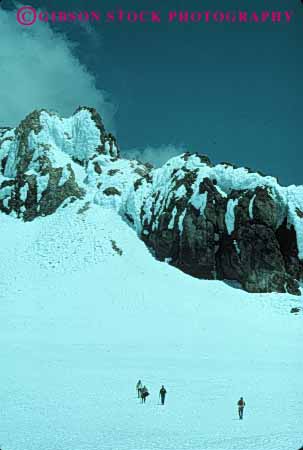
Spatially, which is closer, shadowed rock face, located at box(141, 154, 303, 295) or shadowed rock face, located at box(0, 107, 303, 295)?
shadowed rock face, located at box(141, 154, 303, 295)

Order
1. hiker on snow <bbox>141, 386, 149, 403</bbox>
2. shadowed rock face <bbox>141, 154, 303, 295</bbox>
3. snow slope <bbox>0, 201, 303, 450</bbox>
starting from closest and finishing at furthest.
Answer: snow slope <bbox>0, 201, 303, 450</bbox>, hiker on snow <bbox>141, 386, 149, 403</bbox>, shadowed rock face <bbox>141, 154, 303, 295</bbox>

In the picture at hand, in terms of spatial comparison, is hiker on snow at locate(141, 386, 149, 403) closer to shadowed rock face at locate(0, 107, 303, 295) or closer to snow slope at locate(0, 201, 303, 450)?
snow slope at locate(0, 201, 303, 450)

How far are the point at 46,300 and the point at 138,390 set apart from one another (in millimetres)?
23057

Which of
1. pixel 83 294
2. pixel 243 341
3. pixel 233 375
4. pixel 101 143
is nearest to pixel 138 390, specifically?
pixel 233 375

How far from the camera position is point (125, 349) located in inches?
1241

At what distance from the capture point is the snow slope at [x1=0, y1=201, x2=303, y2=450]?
16.7 metres

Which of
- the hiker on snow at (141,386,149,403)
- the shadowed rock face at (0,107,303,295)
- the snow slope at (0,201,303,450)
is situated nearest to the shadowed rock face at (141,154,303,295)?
the shadowed rock face at (0,107,303,295)

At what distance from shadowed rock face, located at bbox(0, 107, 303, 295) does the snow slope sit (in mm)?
2481

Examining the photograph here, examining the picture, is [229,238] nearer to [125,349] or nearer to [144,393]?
[125,349]

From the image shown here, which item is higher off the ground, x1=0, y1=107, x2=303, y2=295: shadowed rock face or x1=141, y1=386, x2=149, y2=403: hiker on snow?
x1=0, y1=107, x2=303, y2=295: shadowed rock face

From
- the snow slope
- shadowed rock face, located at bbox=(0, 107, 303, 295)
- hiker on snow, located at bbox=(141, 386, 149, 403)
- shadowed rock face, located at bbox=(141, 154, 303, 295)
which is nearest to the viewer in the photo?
the snow slope

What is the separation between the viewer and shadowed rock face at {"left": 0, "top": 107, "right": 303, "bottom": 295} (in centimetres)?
4784

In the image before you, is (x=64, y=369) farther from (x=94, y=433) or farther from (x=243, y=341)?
(x=243, y=341)

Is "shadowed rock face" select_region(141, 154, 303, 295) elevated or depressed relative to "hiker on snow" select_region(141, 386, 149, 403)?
elevated
